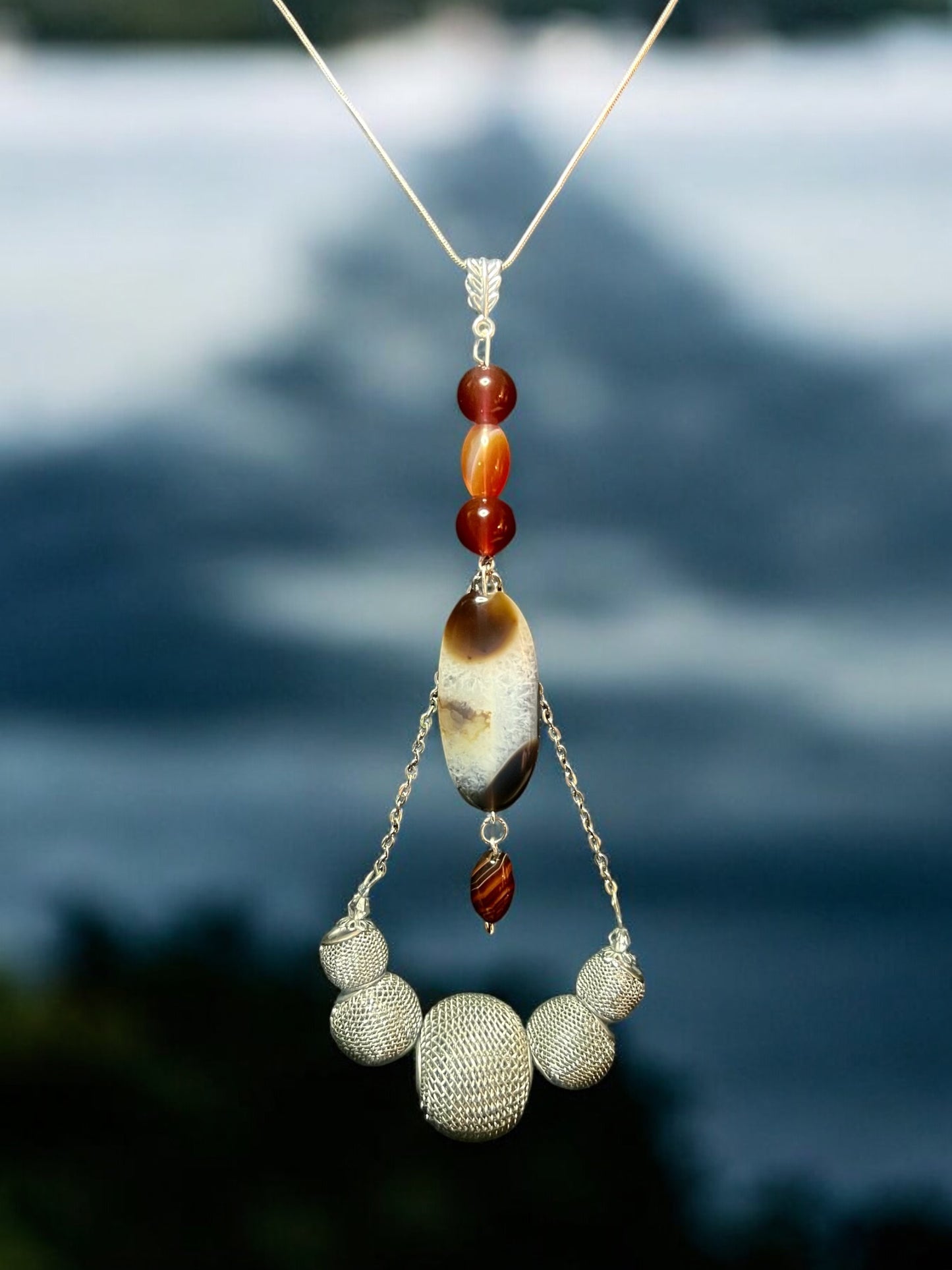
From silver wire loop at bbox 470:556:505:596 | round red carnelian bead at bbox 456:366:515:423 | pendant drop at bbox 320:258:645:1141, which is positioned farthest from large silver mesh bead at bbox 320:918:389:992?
round red carnelian bead at bbox 456:366:515:423

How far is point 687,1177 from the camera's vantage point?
1809 millimetres

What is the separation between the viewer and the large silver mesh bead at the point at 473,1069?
125cm

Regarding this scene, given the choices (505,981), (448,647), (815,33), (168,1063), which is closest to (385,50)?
(815,33)

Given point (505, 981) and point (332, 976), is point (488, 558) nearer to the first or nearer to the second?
point (332, 976)

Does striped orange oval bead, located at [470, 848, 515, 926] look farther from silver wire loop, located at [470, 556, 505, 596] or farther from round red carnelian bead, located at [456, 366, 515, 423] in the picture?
round red carnelian bead, located at [456, 366, 515, 423]

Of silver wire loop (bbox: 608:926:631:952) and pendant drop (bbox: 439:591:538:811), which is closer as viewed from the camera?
pendant drop (bbox: 439:591:538:811)

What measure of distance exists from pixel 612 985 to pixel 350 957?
0.70 ft

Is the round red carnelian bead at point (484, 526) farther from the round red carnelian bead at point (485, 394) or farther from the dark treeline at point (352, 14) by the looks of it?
the dark treeline at point (352, 14)

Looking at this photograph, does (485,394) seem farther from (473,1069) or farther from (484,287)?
(473,1069)

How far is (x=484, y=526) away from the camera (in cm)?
121

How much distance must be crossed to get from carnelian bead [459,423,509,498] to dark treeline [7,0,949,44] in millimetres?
813

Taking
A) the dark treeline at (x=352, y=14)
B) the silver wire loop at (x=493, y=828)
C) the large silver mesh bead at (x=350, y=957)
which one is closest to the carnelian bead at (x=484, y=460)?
the silver wire loop at (x=493, y=828)

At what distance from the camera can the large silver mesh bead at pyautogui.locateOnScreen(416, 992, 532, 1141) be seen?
1.25 metres

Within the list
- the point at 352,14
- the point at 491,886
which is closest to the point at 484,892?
the point at 491,886
